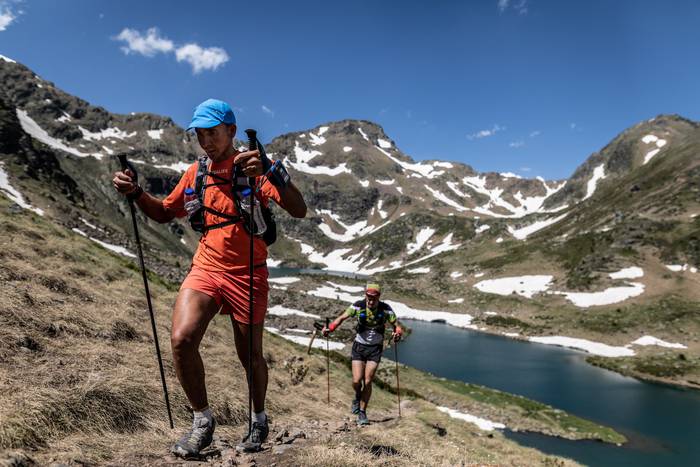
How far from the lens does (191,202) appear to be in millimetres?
5543

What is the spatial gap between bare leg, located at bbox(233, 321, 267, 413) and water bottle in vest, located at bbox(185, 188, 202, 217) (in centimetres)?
159

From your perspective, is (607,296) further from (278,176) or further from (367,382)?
(278,176)

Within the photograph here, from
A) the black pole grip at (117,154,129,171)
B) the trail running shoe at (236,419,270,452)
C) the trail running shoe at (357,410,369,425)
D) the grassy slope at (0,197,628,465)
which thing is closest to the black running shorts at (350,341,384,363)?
the trail running shoe at (357,410,369,425)

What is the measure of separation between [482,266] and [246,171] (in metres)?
160

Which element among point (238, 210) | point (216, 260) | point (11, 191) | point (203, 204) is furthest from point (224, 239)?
point (11, 191)

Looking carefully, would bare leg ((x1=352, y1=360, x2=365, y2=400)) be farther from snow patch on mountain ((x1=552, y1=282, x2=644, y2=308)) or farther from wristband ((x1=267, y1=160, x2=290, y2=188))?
snow patch on mountain ((x1=552, y1=282, x2=644, y2=308))

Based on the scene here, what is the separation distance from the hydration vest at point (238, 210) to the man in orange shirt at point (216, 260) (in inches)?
0.7

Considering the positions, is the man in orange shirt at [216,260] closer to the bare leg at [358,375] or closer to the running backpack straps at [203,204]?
the running backpack straps at [203,204]

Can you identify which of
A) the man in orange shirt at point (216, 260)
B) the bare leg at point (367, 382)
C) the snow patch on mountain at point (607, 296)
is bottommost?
the bare leg at point (367, 382)

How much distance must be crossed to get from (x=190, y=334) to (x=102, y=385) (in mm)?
3408

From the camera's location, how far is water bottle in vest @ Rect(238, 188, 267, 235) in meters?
5.32

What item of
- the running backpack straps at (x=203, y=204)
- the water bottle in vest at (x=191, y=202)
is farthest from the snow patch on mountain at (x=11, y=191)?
the running backpack straps at (x=203, y=204)

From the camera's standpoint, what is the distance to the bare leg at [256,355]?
18.2ft

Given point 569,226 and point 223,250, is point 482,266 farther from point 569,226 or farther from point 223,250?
point 223,250
